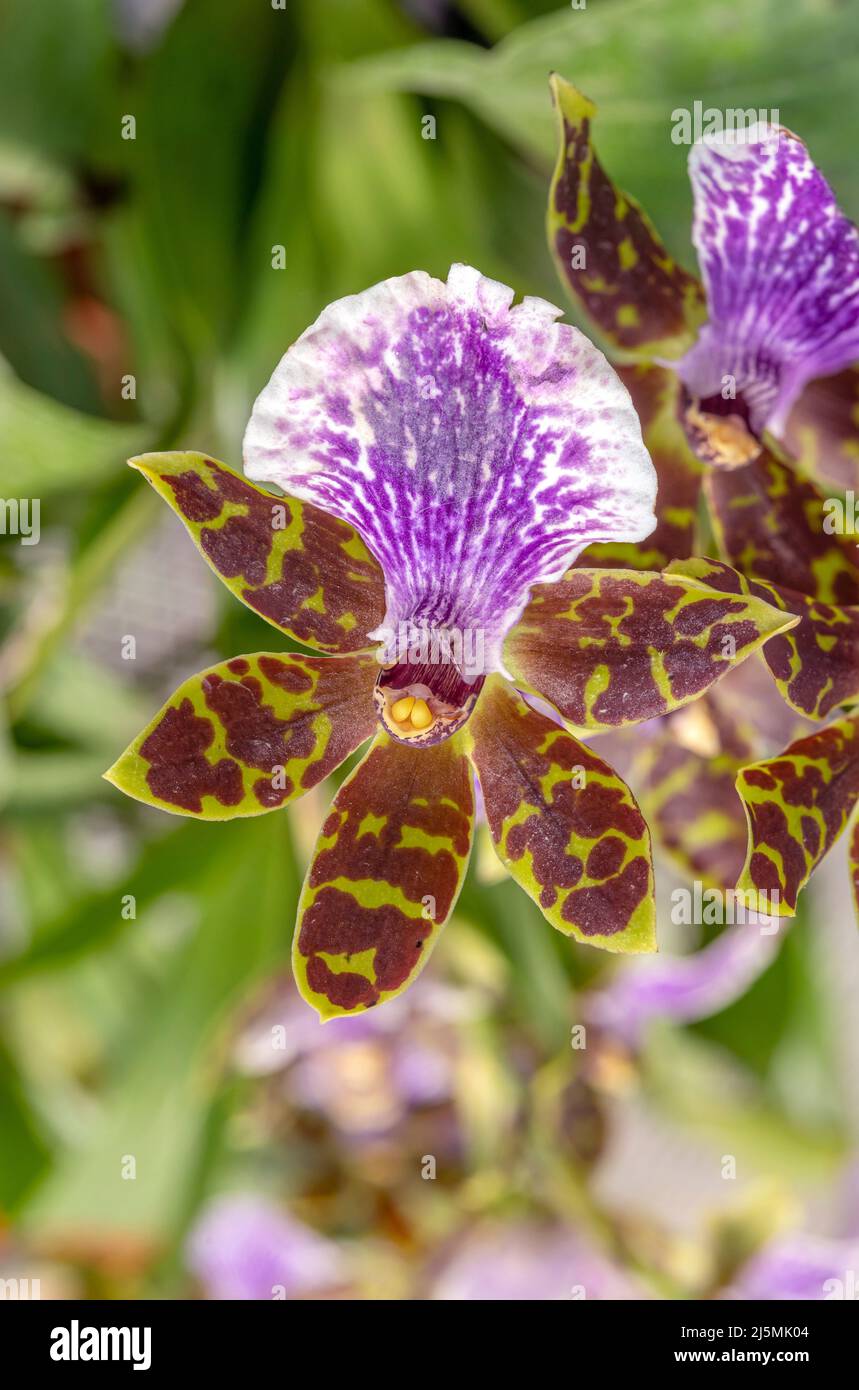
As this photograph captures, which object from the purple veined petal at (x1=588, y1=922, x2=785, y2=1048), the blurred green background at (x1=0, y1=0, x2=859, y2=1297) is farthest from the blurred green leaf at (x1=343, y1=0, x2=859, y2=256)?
the purple veined petal at (x1=588, y1=922, x2=785, y2=1048)

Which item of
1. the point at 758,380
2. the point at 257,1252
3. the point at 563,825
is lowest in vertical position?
the point at 257,1252

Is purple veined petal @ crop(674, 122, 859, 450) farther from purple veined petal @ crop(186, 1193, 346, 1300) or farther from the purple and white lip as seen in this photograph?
purple veined petal @ crop(186, 1193, 346, 1300)

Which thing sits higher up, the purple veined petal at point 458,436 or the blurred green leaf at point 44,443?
the blurred green leaf at point 44,443

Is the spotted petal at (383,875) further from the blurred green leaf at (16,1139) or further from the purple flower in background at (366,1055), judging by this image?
the blurred green leaf at (16,1139)

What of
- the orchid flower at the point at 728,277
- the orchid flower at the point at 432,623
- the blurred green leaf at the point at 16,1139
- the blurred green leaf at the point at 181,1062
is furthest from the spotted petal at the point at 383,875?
the blurred green leaf at the point at 16,1139

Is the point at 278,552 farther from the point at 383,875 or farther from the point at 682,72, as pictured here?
the point at 682,72

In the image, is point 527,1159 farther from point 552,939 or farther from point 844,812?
point 844,812

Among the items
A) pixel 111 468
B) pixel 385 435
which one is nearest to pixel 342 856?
pixel 385 435

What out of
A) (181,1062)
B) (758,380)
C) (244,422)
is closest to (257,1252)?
(181,1062)
